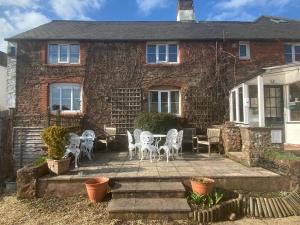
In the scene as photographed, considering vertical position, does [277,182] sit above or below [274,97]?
below

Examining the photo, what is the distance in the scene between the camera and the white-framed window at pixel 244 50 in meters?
14.9

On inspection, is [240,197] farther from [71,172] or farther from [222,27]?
[222,27]

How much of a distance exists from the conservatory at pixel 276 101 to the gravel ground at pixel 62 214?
19.3 feet

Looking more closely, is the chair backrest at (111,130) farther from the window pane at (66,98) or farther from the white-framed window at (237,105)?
the white-framed window at (237,105)

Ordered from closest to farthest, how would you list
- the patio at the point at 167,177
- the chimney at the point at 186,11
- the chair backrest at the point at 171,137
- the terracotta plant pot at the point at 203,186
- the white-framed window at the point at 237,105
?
1. the terracotta plant pot at the point at 203,186
2. the patio at the point at 167,177
3. the chair backrest at the point at 171,137
4. the white-framed window at the point at 237,105
5. the chimney at the point at 186,11

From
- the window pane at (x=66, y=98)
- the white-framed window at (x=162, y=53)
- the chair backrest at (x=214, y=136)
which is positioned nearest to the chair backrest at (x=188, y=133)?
the chair backrest at (x=214, y=136)

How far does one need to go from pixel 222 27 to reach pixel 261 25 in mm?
2328

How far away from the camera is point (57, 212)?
643cm

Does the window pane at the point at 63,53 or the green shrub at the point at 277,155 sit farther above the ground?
the window pane at the point at 63,53

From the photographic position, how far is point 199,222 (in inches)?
235

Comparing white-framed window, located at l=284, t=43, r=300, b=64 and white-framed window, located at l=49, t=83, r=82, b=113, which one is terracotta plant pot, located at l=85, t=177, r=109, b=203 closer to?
white-framed window, located at l=49, t=83, r=82, b=113

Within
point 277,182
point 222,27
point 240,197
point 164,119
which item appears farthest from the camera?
point 222,27

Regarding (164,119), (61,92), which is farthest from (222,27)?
(61,92)

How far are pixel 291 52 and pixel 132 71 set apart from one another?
8508 mm
